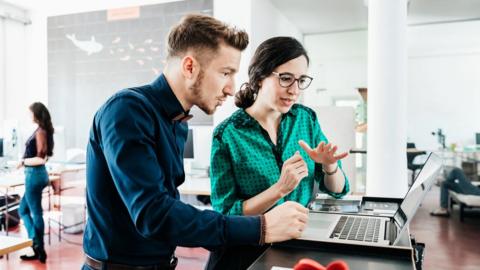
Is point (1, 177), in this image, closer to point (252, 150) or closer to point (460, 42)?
point (252, 150)

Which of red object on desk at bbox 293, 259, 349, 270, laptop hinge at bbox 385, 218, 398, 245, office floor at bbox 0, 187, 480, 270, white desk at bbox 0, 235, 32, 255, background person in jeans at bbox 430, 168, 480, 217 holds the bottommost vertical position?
office floor at bbox 0, 187, 480, 270

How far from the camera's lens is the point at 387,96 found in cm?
324

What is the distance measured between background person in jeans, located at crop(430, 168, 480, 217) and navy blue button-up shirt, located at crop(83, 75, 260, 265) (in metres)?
5.35

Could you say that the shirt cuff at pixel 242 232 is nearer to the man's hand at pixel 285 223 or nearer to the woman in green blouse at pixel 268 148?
the man's hand at pixel 285 223

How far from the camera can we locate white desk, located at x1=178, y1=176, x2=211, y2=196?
10.8ft

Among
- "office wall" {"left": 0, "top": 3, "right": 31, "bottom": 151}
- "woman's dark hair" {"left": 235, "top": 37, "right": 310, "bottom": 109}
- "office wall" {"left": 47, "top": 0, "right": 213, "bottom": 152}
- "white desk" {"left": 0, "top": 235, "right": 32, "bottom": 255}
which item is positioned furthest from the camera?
"office wall" {"left": 0, "top": 3, "right": 31, "bottom": 151}

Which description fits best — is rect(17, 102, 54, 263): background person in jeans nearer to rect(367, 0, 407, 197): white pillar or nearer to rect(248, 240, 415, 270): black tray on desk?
rect(367, 0, 407, 197): white pillar

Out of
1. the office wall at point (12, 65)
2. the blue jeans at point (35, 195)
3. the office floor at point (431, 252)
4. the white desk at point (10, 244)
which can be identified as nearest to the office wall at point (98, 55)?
the office wall at point (12, 65)

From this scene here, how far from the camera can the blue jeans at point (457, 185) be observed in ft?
17.4

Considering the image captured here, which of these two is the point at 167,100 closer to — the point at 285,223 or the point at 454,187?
the point at 285,223

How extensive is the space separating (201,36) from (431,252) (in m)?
3.87

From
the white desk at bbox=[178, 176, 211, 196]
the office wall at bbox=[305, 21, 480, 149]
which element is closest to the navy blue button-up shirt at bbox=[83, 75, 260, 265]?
the white desk at bbox=[178, 176, 211, 196]

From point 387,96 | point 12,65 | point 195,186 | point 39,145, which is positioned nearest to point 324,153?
point 387,96

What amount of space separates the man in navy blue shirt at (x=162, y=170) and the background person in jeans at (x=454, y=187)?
5.32m
